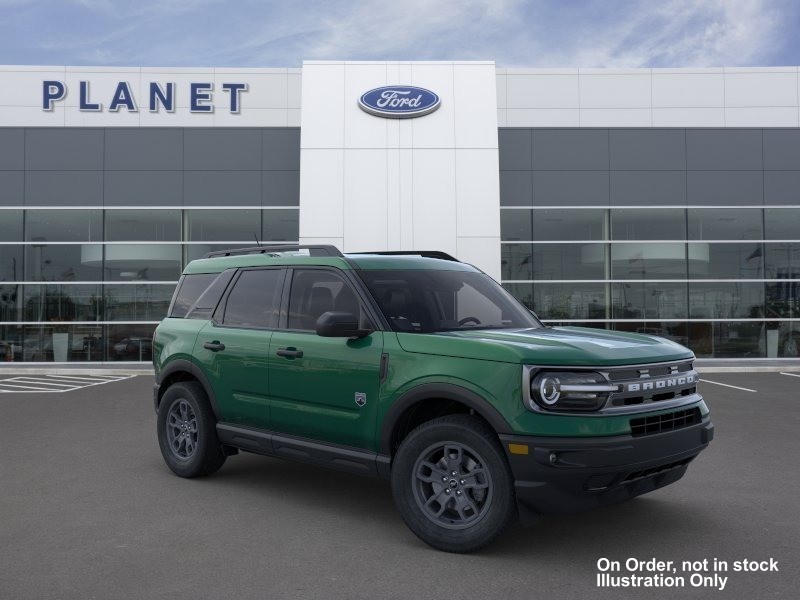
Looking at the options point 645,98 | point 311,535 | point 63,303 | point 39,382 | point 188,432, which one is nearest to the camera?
point 311,535

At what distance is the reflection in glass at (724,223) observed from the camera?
22109 millimetres

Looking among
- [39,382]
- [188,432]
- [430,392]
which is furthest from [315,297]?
[39,382]

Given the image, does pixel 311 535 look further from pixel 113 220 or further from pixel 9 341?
pixel 9 341

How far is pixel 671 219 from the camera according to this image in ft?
72.5

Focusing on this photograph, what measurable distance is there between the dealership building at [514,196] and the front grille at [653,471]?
17073 millimetres

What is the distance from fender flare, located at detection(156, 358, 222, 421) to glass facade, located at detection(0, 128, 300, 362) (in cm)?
1520

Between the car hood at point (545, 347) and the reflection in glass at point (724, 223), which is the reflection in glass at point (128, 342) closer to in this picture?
the reflection in glass at point (724, 223)

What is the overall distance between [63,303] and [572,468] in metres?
20.9

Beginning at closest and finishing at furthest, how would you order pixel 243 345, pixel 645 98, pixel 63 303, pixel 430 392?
1. pixel 430 392
2. pixel 243 345
3. pixel 63 303
4. pixel 645 98

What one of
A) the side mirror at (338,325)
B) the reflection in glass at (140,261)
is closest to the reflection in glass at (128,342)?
the reflection in glass at (140,261)

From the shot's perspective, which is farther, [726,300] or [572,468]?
[726,300]

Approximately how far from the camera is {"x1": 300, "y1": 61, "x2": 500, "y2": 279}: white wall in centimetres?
2031

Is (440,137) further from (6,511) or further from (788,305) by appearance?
(6,511)

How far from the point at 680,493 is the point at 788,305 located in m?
18.5
